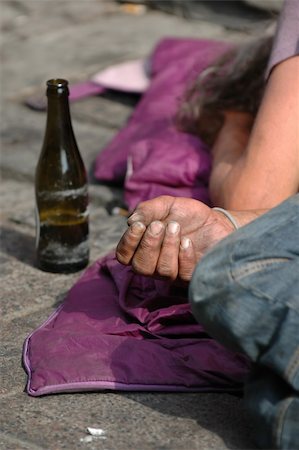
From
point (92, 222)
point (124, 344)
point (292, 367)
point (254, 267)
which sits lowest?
point (92, 222)

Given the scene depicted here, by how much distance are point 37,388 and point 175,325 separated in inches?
14.6

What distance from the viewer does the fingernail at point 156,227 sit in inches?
89.7

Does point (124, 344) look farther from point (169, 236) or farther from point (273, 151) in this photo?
point (273, 151)

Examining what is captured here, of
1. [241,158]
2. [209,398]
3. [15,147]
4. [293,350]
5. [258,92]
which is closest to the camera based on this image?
[293,350]

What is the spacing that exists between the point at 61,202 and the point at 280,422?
3.78ft

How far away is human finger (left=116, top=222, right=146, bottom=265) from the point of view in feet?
7.55

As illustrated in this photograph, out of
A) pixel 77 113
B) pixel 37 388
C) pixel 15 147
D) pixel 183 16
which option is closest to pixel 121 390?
pixel 37 388

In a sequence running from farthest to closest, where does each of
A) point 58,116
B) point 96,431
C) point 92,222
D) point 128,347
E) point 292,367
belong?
1. point 92,222
2. point 58,116
3. point 128,347
4. point 96,431
5. point 292,367

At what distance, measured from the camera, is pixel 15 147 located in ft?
13.0

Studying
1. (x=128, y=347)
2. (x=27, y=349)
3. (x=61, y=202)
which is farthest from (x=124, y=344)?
(x=61, y=202)

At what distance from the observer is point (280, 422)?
200cm

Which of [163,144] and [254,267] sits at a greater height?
[254,267]

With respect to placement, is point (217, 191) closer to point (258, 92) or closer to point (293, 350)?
point (258, 92)

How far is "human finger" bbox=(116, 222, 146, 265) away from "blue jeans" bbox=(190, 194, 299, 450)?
1.01 ft
